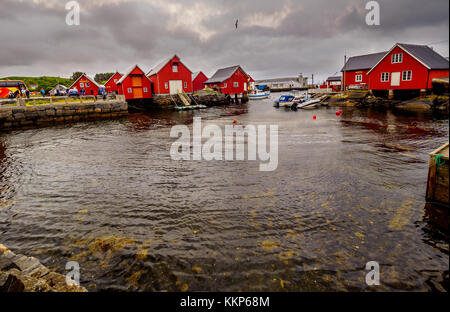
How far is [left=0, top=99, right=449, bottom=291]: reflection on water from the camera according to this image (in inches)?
197

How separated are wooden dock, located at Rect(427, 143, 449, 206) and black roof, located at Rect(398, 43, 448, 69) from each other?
3788 centimetres

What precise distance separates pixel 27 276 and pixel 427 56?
51181mm

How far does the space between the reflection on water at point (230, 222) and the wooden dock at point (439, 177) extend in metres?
0.48

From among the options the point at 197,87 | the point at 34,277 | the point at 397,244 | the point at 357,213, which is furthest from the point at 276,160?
the point at 197,87

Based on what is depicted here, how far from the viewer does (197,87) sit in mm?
75562

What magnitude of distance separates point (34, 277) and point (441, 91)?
9201mm

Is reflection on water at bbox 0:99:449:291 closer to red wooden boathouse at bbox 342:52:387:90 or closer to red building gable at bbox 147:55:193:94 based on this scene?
red building gable at bbox 147:55:193:94

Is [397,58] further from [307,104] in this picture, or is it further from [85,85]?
[85,85]

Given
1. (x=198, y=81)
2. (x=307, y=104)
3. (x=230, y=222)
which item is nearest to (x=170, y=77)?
(x=198, y=81)

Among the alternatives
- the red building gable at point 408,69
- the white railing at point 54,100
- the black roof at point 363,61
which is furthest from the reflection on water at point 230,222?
the black roof at point 363,61

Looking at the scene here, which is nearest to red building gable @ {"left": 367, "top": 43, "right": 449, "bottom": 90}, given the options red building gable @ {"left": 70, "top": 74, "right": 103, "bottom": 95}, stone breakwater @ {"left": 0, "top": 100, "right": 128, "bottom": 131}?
stone breakwater @ {"left": 0, "top": 100, "right": 128, "bottom": 131}

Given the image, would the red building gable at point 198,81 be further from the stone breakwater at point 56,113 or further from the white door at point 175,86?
the stone breakwater at point 56,113

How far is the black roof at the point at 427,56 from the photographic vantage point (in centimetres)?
3591

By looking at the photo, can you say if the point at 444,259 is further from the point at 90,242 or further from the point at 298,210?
the point at 90,242
